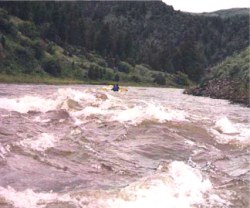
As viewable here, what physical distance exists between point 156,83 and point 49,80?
115 feet

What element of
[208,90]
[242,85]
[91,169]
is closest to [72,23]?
[208,90]

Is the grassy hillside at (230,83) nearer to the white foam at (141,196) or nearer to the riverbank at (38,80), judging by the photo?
the riverbank at (38,80)

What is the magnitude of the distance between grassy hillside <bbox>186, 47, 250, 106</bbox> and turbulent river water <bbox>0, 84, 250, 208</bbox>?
22.2 meters

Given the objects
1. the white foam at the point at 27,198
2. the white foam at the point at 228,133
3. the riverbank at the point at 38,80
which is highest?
the white foam at the point at 27,198

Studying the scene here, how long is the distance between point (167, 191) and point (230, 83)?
43.0 m

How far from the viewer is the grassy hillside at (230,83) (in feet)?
139

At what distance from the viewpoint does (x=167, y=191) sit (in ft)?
25.5

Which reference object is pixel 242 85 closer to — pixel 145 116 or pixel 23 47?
pixel 145 116

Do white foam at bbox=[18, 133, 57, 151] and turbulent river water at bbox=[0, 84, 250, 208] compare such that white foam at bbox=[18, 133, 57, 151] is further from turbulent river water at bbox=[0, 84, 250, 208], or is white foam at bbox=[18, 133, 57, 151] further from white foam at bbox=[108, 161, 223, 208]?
white foam at bbox=[108, 161, 223, 208]

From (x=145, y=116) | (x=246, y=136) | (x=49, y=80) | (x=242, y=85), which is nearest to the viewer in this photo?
(x=246, y=136)

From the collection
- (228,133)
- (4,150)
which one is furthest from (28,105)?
(4,150)

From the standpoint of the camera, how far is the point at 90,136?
45.0ft

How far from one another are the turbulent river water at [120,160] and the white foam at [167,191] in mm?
16

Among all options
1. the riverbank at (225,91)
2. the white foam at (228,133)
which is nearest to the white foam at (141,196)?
the white foam at (228,133)
